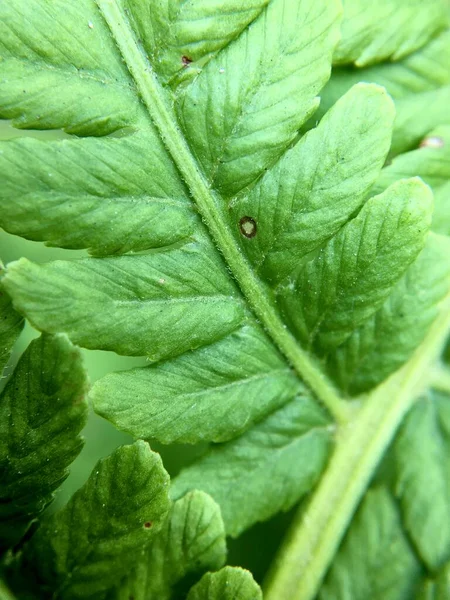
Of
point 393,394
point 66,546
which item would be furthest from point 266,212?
point 66,546

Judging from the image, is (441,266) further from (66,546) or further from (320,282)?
(66,546)

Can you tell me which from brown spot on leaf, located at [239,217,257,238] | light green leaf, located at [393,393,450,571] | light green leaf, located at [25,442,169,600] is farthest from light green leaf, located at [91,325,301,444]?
light green leaf, located at [393,393,450,571]

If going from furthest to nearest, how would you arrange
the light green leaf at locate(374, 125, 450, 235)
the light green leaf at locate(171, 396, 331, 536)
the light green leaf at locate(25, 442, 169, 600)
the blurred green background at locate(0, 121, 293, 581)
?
the blurred green background at locate(0, 121, 293, 581) < the light green leaf at locate(374, 125, 450, 235) < the light green leaf at locate(171, 396, 331, 536) < the light green leaf at locate(25, 442, 169, 600)

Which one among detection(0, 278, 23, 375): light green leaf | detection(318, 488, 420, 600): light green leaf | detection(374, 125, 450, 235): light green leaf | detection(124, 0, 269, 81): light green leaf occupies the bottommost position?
detection(318, 488, 420, 600): light green leaf

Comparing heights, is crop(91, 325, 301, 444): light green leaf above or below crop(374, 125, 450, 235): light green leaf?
below

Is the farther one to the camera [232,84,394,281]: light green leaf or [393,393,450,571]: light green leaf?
[393,393,450,571]: light green leaf

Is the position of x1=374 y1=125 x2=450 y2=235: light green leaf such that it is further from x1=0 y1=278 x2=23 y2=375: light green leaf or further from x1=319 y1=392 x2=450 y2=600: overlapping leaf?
x1=0 y1=278 x2=23 y2=375: light green leaf

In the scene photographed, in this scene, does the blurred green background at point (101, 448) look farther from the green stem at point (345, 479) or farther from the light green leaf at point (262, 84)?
the light green leaf at point (262, 84)

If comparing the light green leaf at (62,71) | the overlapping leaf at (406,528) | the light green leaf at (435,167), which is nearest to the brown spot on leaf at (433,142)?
the light green leaf at (435,167)
